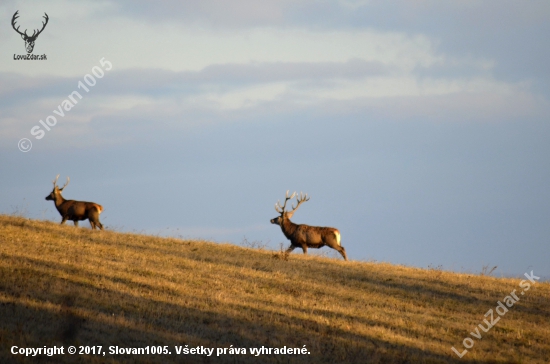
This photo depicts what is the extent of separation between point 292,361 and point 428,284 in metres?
8.61

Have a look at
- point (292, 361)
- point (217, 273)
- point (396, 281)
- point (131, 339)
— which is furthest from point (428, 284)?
point (131, 339)

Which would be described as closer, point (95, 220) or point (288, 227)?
point (95, 220)

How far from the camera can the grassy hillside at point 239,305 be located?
10.7 meters

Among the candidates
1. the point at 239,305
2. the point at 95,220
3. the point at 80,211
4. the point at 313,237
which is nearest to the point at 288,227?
the point at 313,237

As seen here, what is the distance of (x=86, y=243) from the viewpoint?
1848cm

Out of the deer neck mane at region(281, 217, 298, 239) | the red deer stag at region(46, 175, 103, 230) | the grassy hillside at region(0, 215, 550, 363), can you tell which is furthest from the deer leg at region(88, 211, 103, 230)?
the deer neck mane at region(281, 217, 298, 239)

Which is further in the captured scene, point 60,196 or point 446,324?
point 60,196

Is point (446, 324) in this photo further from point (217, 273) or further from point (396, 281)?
point (217, 273)

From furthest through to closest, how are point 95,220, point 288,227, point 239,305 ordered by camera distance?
1. point 288,227
2. point 95,220
3. point 239,305

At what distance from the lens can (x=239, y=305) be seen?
530 inches

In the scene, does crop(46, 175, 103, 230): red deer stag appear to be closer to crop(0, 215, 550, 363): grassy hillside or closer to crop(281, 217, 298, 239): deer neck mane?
crop(0, 215, 550, 363): grassy hillside

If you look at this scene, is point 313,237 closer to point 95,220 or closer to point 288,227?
point 288,227

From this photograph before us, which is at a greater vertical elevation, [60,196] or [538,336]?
[60,196]

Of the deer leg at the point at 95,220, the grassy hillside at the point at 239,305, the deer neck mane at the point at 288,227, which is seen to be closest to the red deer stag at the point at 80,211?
the deer leg at the point at 95,220
